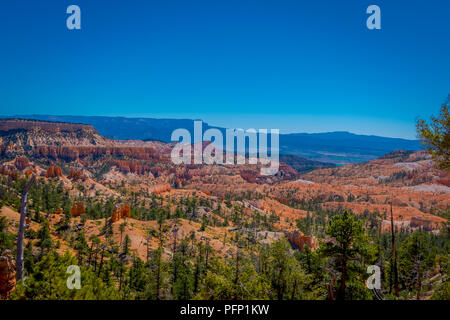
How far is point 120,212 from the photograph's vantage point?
56406 millimetres

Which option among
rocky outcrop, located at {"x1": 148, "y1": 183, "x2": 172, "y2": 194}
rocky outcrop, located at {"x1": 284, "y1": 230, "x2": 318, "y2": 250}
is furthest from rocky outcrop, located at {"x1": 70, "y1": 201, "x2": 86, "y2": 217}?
rocky outcrop, located at {"x1": 148, "y1": 183, "x2": 172, "y2": 194}

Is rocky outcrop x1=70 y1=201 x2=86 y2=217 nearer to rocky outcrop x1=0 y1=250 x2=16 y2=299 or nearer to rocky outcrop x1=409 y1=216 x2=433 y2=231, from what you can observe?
rocky outcrop x1=0 y1=250 x2=16 y2=299

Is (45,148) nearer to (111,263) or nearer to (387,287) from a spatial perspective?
(111,263)

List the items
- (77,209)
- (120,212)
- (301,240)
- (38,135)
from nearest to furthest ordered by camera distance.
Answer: (120,212)
(77,209)
(301,240)
(38,135)

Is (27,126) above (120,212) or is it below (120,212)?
above

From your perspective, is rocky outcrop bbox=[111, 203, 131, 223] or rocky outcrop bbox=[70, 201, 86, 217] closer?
rocky outcrop bbox=[111, 203, 131, 223]

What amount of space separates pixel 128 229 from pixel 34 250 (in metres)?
18.4

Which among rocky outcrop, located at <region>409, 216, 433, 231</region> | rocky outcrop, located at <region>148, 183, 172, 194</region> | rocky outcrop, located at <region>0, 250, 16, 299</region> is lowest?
rocky outcrop, located at <region>409, 216, 433, 231</region>

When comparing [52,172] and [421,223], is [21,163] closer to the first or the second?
[52,172]

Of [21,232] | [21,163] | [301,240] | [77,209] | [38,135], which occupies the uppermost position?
[38,135]

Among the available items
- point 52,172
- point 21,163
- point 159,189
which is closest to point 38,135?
point 21,163

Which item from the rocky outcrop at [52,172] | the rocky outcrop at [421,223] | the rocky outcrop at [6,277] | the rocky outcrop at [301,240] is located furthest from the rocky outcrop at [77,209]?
the rocky outcrop at [421,223]

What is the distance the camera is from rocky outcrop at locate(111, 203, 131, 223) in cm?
5438
